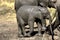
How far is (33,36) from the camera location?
322 cm

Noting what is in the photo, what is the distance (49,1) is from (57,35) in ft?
1.47

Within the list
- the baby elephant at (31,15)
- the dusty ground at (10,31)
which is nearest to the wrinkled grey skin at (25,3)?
the baby elephant at (31,15)

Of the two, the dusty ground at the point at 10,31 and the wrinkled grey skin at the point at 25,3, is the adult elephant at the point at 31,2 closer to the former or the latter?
the wrinkled grey skin at the point at 25,3

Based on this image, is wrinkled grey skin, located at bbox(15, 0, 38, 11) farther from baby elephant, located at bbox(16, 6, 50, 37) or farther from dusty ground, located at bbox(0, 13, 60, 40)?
dusty ground, located at bbox(0, 13, 60, 40)

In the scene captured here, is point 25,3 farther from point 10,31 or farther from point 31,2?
point 10,31

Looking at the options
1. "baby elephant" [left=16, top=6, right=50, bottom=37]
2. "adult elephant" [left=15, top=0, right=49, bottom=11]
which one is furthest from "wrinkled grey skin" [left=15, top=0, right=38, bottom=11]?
"baby elephant" [left=16, top=6, right=50, bottom=37]

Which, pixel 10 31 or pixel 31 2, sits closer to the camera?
pixel 31 2

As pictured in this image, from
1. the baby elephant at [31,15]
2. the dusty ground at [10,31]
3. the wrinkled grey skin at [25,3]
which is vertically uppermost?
the wrinkled grey skin at [25,3]

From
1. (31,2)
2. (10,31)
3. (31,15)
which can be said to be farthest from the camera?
(10,31)

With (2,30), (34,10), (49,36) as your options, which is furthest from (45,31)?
(2,30)

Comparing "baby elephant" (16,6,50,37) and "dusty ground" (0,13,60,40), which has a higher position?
"baby elephant" (16,6,50,37)

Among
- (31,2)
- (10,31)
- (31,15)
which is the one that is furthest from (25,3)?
(10,31)

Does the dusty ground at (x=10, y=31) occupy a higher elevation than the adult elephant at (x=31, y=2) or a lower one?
lower

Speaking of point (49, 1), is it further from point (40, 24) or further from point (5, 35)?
point (5, 35)
